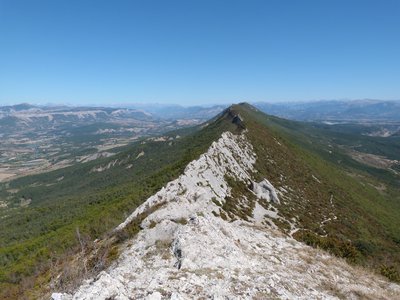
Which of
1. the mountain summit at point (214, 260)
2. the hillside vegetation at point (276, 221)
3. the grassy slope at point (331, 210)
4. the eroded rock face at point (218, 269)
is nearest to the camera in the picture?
the eroded rock face at point (218, 269)

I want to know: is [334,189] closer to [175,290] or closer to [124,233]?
[124,233]

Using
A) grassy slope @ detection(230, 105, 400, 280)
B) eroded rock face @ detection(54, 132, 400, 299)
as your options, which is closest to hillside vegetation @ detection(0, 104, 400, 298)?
grassy slope @ detection(230, 105, 400, 280)

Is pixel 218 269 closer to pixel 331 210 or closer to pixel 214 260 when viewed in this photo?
pixel 214 260

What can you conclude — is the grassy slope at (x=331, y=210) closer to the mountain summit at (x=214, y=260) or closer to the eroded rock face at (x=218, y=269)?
the mountain summit at (x=214, y=260)

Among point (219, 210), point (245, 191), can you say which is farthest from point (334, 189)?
point (219, 210)

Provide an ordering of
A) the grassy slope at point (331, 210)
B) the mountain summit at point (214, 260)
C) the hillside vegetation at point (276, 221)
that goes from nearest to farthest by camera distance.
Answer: the mountain summit at point (214, 260)
the hillside vegetation at point (276, 221)
the grassy slope at point (331, 210)

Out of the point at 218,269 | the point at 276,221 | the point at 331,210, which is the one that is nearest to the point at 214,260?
the point at 218,269

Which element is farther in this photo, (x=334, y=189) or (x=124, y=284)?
(x=334, y=189)

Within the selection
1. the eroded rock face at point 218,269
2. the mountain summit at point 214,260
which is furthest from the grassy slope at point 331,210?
the eroded rock face at point 218,269

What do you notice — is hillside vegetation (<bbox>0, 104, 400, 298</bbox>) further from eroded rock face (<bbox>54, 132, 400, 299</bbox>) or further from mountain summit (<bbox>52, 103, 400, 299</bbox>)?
eroded rock face (<bbox>54, 132, 400, 299</bbox>)
